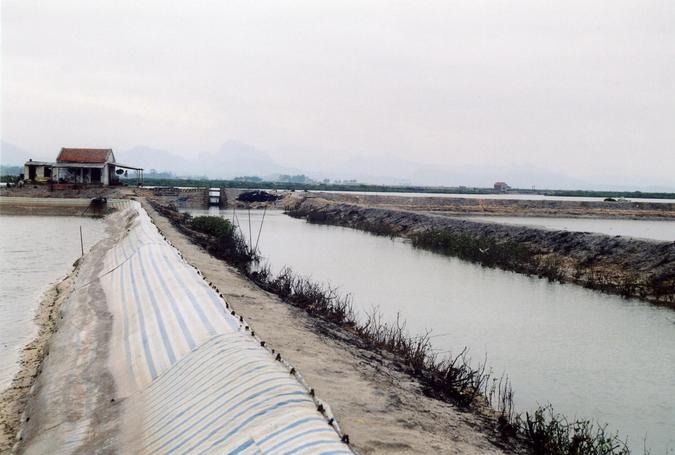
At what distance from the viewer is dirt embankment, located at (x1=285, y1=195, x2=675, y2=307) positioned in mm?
14827

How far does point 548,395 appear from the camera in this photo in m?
6.96

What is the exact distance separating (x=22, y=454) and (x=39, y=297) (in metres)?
7.42

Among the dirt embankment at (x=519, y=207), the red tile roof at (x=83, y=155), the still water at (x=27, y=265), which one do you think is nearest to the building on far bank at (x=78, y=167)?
the red tile roof at (x=83, y=155)

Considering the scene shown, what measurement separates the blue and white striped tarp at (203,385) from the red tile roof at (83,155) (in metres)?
37.4

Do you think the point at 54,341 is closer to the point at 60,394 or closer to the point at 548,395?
the point at 60,394

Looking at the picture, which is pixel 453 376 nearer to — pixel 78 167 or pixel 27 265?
pixel 27 265

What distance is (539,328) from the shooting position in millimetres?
10547

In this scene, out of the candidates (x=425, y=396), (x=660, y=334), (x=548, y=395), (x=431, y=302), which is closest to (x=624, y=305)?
(x=660, y=334)

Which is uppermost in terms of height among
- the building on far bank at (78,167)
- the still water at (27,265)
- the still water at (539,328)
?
the building on far bank at (78,167)

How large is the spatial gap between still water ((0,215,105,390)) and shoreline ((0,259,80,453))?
103 millimetres

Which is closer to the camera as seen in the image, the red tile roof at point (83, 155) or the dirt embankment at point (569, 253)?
the dirt embankment at point (569, 253)

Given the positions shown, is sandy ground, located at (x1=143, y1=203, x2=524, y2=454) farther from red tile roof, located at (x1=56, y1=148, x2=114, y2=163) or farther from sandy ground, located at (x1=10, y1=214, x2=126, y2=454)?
red tile roof, located at (x1=56, y1=148, x2=114, y2=163)

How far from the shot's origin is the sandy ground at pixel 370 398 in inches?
180

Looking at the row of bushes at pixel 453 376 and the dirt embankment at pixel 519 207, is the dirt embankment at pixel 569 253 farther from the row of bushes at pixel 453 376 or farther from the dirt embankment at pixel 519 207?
the dirt embankment at pixel 519 207
